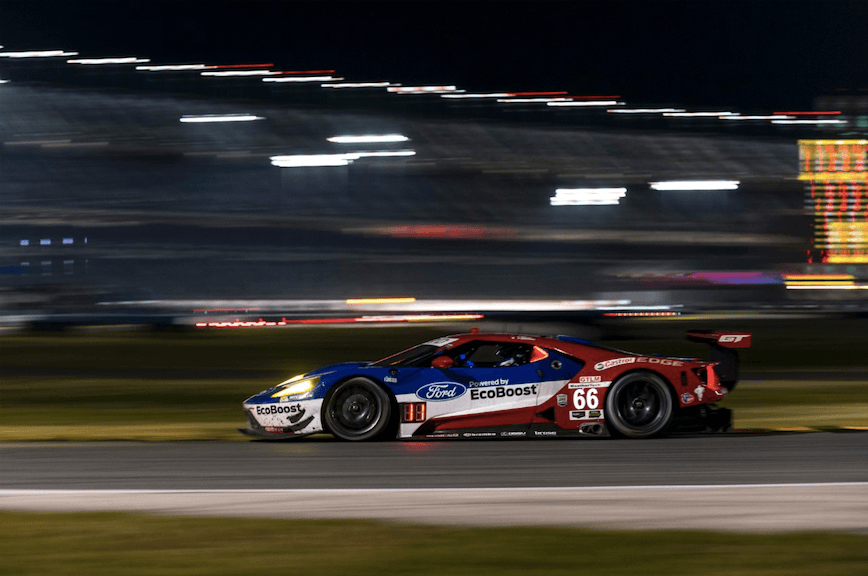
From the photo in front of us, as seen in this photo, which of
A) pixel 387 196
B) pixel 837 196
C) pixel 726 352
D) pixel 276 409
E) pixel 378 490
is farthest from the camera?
pixel 837 196

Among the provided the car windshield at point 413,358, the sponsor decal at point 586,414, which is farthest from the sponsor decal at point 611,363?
the car windshield at point 413,358

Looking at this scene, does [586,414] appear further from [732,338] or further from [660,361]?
[732,338]

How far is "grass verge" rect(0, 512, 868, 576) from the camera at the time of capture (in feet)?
15.4

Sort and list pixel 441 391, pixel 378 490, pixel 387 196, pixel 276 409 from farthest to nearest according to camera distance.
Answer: pixel 387 196 → pixel 276 409 → pixel 441 391 → pixel 378 490

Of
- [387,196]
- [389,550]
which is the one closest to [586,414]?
[389,550]

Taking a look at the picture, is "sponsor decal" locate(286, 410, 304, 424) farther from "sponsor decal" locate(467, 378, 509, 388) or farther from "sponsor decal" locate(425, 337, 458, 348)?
"sponsor decal" locate(467, 378, 509, 388)

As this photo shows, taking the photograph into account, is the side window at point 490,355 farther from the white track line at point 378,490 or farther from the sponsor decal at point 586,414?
the white track line at point 378,490

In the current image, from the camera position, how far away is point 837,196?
94.2 feet

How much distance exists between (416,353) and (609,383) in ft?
5.68

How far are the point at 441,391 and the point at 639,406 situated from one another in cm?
176

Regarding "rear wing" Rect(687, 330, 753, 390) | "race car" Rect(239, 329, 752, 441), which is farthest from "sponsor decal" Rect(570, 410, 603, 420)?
→ "rear wing" Rect(687, 330, 753, 390)

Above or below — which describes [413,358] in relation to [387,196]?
below

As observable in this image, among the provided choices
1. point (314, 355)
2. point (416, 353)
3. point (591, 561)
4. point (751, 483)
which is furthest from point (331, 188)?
point (591, 561)

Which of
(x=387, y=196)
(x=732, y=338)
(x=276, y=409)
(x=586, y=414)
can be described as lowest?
(x=586, y=414)
